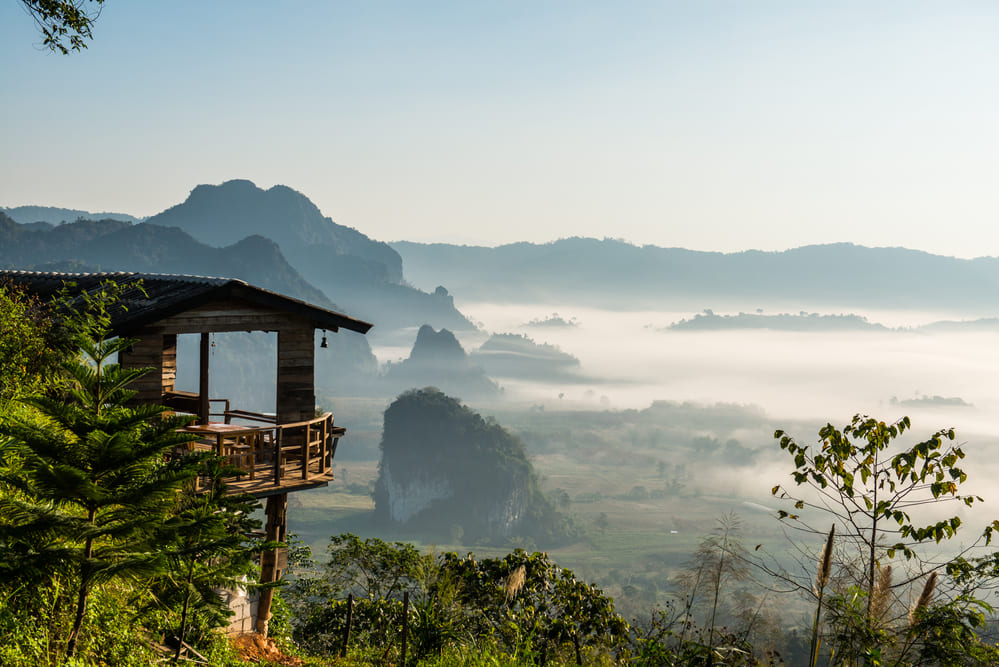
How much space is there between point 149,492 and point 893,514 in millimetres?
5138

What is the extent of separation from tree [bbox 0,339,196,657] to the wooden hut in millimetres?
4091

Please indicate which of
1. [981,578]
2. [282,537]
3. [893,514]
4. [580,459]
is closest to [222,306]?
[282,537]

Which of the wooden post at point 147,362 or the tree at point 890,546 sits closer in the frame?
the tree at point 890,546

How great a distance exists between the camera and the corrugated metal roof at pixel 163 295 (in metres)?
9.16

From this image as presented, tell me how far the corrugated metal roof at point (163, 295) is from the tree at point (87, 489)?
4.77m

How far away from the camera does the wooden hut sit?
9.23 meters

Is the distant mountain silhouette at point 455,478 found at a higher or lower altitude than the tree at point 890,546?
lower

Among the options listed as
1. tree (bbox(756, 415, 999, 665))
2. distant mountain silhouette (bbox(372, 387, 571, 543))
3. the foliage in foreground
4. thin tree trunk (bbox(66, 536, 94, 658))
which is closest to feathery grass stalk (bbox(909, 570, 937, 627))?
tree (bbox(756, 415, 999, 665))

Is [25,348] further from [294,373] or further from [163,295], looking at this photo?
[294,373]

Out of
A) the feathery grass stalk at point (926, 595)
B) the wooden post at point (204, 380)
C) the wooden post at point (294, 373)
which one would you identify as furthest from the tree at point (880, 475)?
the wooden post at point (204, 380)

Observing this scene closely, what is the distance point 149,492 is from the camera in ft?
14.6

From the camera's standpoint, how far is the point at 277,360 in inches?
378

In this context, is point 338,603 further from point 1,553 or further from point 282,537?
point 1,553

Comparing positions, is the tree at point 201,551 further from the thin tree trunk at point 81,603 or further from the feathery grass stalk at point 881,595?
the feathery grass stalk at point 881,595
